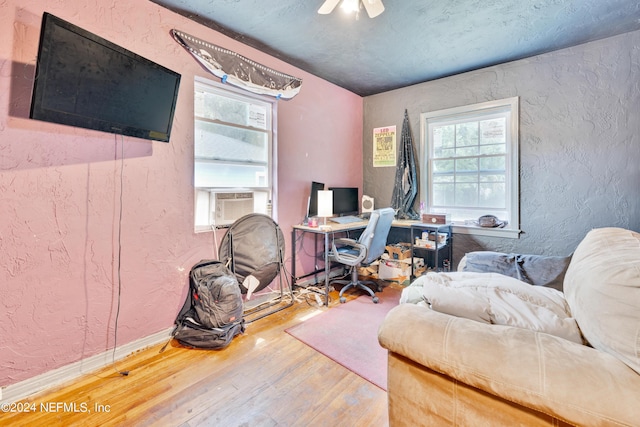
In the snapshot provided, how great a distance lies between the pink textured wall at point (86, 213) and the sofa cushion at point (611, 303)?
252 centimetres

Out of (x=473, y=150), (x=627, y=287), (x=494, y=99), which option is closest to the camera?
(x=627, y=287)

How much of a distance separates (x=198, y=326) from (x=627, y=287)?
245 cm

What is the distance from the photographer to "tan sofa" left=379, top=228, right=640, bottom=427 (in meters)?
0.75

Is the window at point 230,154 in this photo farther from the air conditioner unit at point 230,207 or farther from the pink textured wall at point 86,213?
the pink textured wall at point 86,213

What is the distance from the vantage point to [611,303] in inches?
33.2

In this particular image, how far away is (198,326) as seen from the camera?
2307 millimetres

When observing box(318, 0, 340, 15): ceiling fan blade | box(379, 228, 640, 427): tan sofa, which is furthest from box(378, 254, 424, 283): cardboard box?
box(318, 0, 340, 15): ceiling fan blade

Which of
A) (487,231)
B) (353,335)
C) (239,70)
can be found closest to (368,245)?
(353,335)

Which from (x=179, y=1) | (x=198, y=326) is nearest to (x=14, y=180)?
(x=198, y=326)

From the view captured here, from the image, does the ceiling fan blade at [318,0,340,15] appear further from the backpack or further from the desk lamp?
the backpack

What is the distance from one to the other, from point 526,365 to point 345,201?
3205 millimetres

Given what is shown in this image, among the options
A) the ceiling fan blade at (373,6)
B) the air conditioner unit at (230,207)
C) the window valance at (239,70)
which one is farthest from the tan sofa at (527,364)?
the window valance at (239,70)

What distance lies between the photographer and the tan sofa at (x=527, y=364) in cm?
75

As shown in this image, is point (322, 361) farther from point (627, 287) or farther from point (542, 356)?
point (627, 287)
